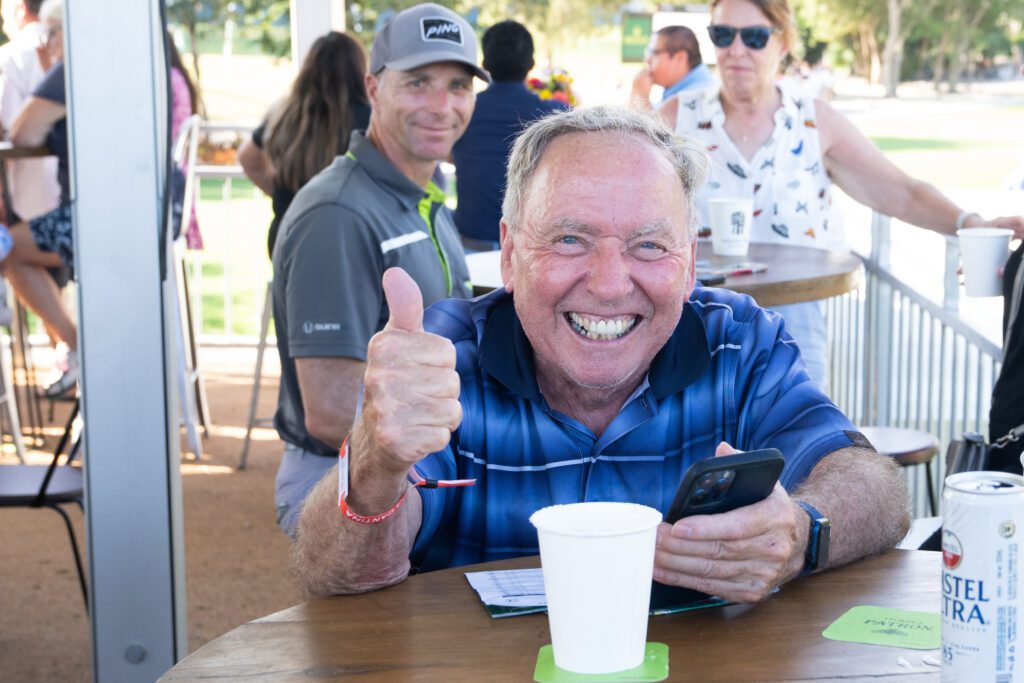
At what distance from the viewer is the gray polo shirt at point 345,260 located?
296 centimetres

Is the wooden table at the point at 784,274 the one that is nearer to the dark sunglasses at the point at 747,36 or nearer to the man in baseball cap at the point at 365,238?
the man in baseball cap at the point at 365,238

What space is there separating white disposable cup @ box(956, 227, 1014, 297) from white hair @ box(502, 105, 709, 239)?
1607 mm

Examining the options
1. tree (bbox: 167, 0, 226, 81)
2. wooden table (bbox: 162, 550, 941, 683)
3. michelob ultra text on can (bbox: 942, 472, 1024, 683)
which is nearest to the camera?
michelob ultra text on can (bbox: 942, 472, 1024, 683)

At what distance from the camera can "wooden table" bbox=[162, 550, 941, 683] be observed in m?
1.46

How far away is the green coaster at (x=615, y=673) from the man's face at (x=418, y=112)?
208 cm

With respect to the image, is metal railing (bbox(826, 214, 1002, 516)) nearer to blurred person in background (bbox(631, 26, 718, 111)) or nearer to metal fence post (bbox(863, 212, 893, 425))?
metal fence post (bbox(863, 212, 893, 425))

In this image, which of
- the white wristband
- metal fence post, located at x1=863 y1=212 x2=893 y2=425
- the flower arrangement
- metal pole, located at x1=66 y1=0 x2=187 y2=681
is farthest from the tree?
metal pole, located at x1=66 y1=0 x2=187 y2=681

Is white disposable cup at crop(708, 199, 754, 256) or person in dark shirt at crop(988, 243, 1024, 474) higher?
white disposable cup at crop(708, 199, 754, 256)

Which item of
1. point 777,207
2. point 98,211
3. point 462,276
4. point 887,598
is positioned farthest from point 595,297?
point 777,207

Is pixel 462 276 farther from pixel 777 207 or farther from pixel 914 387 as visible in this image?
pixel 914 387

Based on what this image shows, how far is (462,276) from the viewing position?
11.0 feet

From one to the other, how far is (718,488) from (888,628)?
28 cm

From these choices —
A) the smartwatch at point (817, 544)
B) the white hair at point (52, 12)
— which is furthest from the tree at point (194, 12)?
the smartwatch at point (817, 544)

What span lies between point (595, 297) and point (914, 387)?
121 inches
